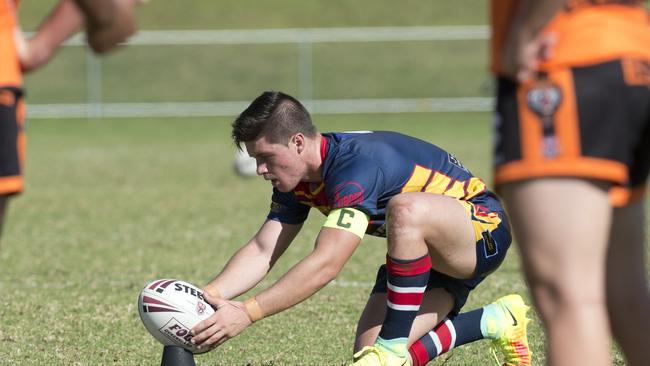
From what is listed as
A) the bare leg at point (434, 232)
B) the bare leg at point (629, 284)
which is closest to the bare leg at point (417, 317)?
the bare leg at point (434, 232)

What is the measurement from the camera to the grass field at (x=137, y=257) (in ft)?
18.1

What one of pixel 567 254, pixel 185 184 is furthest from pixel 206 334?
pixel 185 184

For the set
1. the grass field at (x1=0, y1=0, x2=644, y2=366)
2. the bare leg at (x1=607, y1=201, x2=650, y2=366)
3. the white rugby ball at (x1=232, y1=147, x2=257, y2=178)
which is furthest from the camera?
the white rugby ball at (x1=232, y1=147, x2=257, y2=178)

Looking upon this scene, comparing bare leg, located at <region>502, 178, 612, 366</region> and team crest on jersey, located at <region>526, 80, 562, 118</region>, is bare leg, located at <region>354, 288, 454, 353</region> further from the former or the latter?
team crest on jersey, located at <region>526, 80, 562, 118</region>

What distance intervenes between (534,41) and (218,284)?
96.8 inches

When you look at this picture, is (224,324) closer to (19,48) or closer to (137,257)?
(19,48)

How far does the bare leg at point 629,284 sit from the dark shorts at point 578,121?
37cm

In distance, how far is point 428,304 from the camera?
5.01 m

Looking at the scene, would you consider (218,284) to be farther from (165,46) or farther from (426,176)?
(165,46)

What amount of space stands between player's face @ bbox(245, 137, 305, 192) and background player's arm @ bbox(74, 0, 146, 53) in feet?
4.62

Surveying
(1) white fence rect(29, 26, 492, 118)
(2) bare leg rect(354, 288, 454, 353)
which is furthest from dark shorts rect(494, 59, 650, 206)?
(1) white fence rect(29, 26, 492, 118)

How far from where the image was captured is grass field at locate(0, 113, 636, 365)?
552cm

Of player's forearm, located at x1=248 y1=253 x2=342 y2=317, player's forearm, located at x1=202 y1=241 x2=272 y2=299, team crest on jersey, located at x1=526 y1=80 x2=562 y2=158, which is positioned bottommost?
player's forearm, located at x1=202 y1=241 x2=272 y2=299

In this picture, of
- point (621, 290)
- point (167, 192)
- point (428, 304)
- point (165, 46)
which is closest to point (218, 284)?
point (428, 304)
